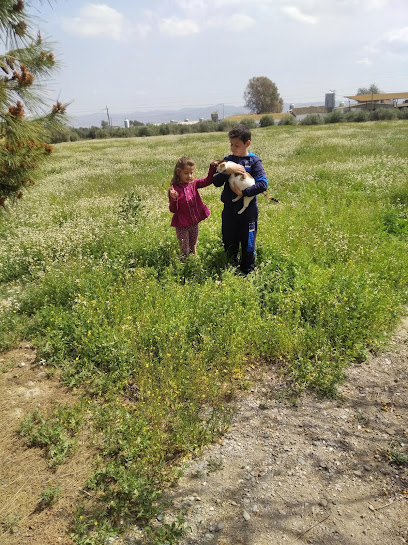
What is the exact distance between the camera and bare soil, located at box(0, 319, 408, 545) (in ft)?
8.43

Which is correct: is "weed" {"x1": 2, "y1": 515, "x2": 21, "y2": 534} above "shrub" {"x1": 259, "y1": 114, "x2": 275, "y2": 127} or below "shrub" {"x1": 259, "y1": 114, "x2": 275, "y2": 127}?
below

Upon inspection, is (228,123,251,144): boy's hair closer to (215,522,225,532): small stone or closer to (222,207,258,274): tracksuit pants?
(222,207,258,274): tracksuit pants

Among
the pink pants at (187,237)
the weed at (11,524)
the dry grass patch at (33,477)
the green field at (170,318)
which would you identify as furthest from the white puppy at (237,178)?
the weed at (11,524)

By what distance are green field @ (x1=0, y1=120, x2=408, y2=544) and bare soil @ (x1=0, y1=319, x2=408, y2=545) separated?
16 centimetres

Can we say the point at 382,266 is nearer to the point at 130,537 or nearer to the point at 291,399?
the point at 291,399

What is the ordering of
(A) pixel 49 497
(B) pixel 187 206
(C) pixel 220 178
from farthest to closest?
(B) pixel 187 206
(C) pixel 220 178
(A) pixel 49 497

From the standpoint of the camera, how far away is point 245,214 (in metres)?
5.30

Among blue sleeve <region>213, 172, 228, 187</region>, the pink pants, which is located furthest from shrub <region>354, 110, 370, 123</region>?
blue sleeve <region>213, 172, 228, 187</region>

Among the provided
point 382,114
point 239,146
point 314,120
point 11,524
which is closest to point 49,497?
point 11,524

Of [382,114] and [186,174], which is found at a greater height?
[382,114]

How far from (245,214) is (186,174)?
1.08 meters

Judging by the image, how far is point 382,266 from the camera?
5895 mm

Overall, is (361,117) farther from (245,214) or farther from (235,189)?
(235,189)

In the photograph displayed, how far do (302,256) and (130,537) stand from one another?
4596 mm
